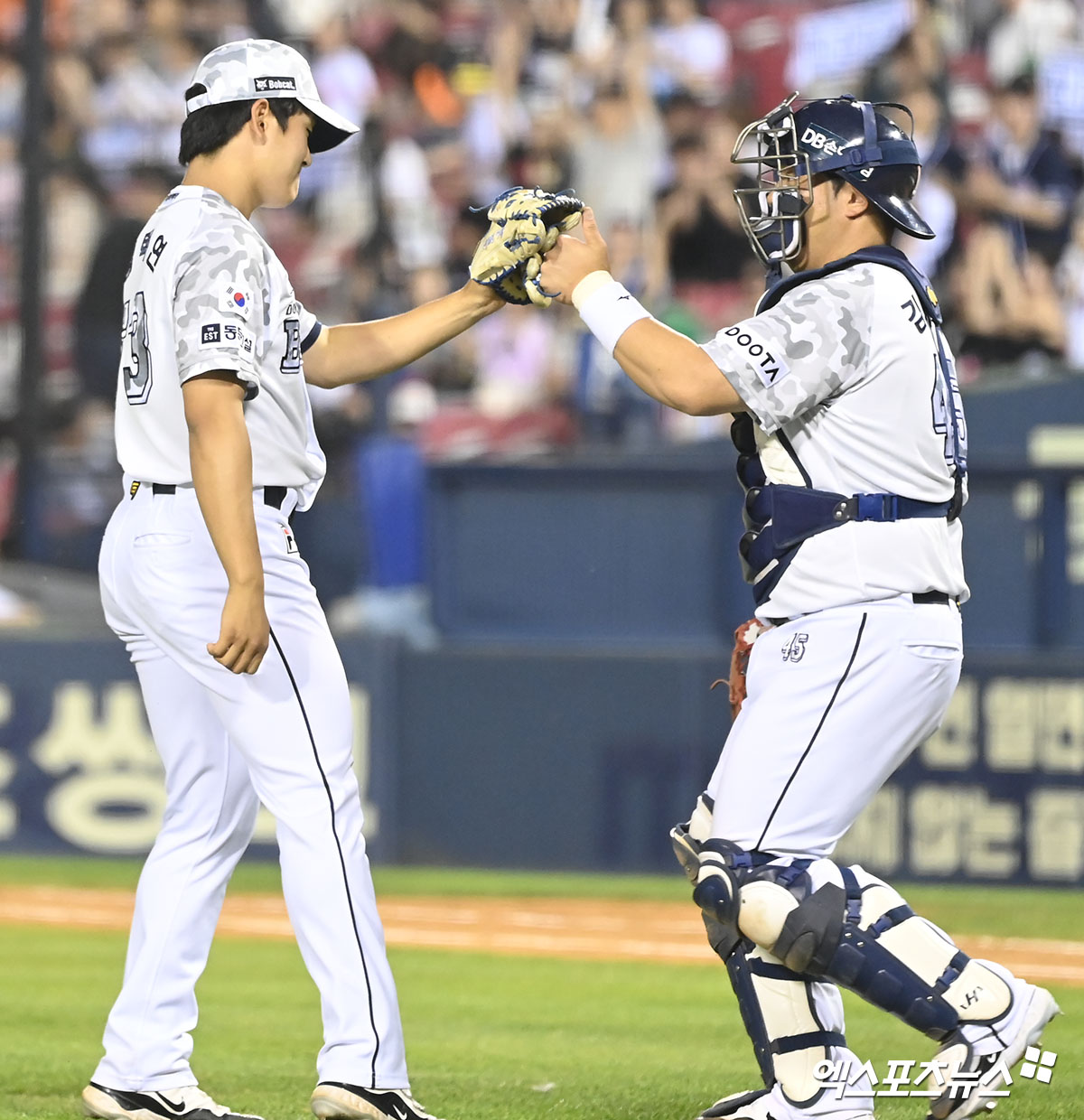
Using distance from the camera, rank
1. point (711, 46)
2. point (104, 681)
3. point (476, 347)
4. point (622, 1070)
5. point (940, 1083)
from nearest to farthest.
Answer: point (940, 1083), point (622, 1070), point (104, 681), point (476, 347), point (711, 46)

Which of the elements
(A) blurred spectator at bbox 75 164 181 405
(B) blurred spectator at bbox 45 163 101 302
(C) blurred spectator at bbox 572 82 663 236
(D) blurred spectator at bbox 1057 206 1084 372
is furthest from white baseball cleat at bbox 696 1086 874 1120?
(B) blurred spectator at bbox 45 163 101 302

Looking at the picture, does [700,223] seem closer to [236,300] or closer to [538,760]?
[538,760]

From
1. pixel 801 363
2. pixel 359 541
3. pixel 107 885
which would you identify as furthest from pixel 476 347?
pixel 801 363

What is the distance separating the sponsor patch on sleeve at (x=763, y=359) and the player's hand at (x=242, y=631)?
3.70 ft

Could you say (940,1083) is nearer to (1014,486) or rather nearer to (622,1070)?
(622,1070)

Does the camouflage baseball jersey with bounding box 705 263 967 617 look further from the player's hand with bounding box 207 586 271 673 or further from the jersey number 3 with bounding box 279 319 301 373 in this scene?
the player's hand with bounding box 207 586 271 673

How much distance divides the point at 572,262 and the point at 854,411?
788 mm

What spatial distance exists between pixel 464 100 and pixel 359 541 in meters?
4.82

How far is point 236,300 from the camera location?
4.46 meters

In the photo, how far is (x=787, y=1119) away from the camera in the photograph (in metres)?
4.41

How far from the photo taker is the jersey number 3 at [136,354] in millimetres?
4672

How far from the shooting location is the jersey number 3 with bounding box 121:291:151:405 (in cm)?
467

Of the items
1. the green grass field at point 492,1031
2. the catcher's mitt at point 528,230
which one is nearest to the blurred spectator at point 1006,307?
the green grass field at point 492,1031

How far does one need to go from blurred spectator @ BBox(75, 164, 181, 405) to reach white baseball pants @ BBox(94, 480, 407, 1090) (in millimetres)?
8325
